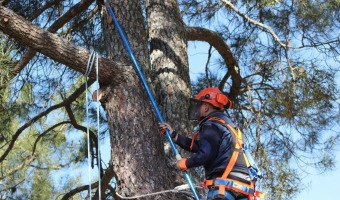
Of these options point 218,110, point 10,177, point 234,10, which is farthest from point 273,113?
point 10,177

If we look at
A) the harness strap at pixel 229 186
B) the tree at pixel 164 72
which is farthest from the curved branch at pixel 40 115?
the harness strap at pixel 229 186

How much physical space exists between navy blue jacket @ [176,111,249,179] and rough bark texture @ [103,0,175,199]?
22 cm

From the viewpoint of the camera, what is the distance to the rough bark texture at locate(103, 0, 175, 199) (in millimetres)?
3320

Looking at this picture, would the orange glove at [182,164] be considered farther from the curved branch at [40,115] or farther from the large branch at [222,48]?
the curved branch at [40,115]

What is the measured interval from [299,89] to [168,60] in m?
1.54

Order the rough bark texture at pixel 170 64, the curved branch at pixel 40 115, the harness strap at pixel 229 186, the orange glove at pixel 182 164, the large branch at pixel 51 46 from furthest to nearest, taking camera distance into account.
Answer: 1. the curved branch at pixel 40 115
2. the rough bark texture at pixel 170 64
3. the large branch at pixel 51 46
4. the orange glove at pixel 182 164
5. the harness strap at pixel 229 186

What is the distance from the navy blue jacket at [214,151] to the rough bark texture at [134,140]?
218 millimetres

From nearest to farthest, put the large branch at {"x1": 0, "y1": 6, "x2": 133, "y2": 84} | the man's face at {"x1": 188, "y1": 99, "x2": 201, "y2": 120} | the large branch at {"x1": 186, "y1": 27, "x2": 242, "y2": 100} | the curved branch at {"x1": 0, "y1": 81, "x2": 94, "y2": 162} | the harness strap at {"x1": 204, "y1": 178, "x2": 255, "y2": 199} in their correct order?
the harness strap at {"x1": 204, "y1": 178, "x2": 255, "y2": 199}, the large branch at {"x1": 0, "y1": 6, "x2": 133, "y2": 84}, the man's face at {"x1": 188, "y1": 99, "x2": 201, "y2": 120}, the large branch at {"x1": 186, "y1": 27, "x2": 242, "y2": 100}, the curved branch at {"x1": 0, "y1": 81, "x2": 94, "y2": 162}

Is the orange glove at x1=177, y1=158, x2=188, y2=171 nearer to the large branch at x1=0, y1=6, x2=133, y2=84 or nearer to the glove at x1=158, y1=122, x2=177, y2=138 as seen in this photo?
the glove at x1=158, y1=122, x2=177, y2=138

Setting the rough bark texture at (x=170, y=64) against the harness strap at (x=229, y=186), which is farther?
the rough bark texture at (x=170, y=64)

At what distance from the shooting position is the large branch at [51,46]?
11.0 ft

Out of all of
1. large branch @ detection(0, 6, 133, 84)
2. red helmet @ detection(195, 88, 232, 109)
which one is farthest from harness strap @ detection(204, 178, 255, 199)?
large branch @ detection(0, 6, 133, 84)

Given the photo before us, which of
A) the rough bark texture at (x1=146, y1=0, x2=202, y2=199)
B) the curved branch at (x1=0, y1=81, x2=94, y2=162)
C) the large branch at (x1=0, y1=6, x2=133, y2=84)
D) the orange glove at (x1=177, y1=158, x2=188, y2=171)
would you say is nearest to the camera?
the orange glove at (x1=177, y1=158, x2=188, y2=171)

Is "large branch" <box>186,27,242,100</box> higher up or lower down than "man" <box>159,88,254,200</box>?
higher up
